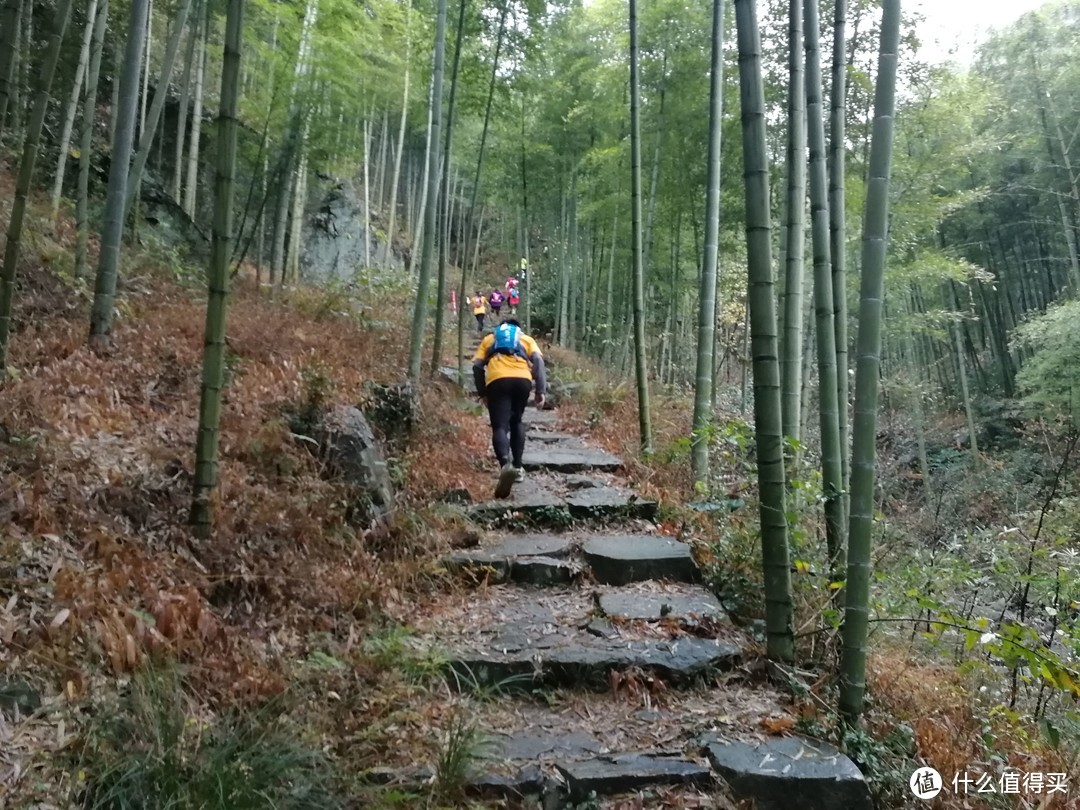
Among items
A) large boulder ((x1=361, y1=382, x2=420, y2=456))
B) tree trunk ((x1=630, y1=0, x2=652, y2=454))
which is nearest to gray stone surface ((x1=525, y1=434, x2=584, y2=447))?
tree trunk ((x1=630, y1=0, x2=652, y2=454))

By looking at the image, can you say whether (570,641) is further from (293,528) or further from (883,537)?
(883,537)

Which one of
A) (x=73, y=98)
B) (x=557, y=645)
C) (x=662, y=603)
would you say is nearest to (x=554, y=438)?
(x=662, y=603)

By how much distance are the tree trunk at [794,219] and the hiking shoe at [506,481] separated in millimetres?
1973

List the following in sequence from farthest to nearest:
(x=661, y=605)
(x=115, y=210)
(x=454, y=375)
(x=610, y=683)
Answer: (x=454, y=375)
(x=115, y=210)
(x=661, y=605)
(x=610, y=683)

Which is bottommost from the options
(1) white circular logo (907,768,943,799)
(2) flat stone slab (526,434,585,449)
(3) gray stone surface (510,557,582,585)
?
(1) white circular logo (907,768,943,799)

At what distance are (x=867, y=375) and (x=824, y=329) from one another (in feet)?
2.89

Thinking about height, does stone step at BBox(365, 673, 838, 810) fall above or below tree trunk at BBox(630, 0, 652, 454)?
below

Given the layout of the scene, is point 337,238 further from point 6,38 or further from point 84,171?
point 6,38

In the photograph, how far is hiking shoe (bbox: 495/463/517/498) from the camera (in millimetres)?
5047

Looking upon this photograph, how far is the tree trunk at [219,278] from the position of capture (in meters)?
3.04

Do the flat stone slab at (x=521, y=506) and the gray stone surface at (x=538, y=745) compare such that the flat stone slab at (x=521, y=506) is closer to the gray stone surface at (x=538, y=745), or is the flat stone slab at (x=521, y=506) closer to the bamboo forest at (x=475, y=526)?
the bamboo forest at (x=475, y=526)

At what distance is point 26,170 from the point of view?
351 centimetres

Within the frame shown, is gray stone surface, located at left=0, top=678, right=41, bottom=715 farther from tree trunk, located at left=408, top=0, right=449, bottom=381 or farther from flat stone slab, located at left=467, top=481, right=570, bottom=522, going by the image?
tree trunk, located at left=408, top=0, right=449, bottom=381

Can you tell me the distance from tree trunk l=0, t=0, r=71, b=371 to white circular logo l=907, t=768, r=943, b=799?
4762mm
